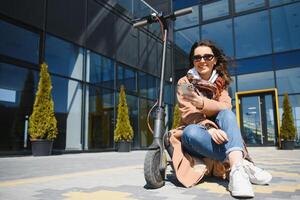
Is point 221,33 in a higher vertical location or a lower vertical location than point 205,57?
higher

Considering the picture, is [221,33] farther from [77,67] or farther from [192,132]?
[192,132]

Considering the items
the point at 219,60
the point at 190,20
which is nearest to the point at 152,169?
the point at 219,60

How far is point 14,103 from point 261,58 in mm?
11014

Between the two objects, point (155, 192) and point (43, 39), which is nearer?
point (155, 192)

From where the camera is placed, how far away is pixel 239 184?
1.97 metres

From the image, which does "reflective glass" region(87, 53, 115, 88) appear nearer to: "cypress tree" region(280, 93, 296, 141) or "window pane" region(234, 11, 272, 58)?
"window pane" region(234, 11, 272, 58)

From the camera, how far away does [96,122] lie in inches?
415

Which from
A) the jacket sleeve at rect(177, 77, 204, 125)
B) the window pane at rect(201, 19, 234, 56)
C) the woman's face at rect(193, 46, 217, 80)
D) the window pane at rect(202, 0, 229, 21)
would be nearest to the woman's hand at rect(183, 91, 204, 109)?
the jacket sleeve at rect(177, 77, 204, 125)

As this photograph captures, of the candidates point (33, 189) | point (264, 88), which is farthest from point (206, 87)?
point (264, 88)

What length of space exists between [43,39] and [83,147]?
3.62 meters

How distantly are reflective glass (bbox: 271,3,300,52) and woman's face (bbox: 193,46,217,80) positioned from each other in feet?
40.8

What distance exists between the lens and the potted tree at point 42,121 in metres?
7.49

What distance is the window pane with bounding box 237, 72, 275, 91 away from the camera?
1363cm

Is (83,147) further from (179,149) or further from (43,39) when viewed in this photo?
(179,149)
